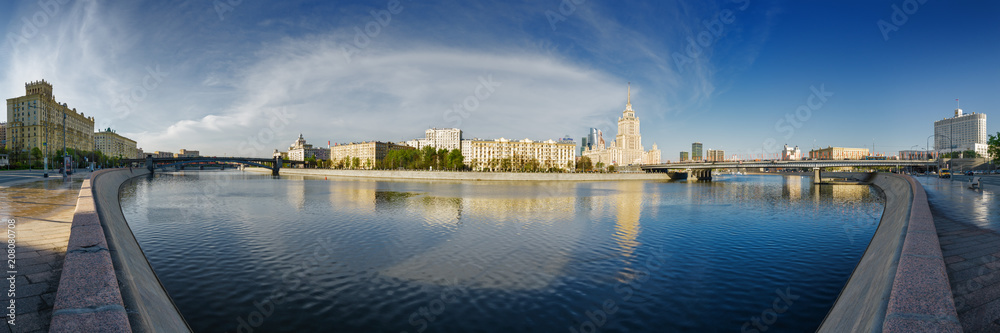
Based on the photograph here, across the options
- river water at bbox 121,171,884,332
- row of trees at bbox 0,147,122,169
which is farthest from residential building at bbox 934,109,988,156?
row of trees at bbox 0,147,122,169

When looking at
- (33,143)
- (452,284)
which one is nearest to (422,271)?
(452,284)

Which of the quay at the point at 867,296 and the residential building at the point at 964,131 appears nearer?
the quay at the point at 867,296

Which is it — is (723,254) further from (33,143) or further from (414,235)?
(33,143)

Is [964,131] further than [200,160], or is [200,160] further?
[964,131]

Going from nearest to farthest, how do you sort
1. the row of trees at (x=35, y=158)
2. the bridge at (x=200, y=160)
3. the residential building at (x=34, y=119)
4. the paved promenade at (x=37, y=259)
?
the paved promenade at (x=37, y=259), the row of trees at (x=35, y=158), the residential building at (x=34, y=119), the bridge at (x=200, y=160)

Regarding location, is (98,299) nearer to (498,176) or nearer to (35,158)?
(498,176)

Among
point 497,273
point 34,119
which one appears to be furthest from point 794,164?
point 34,119

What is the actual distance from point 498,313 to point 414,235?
36.1 ft

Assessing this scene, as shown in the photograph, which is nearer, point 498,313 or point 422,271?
point 498,313

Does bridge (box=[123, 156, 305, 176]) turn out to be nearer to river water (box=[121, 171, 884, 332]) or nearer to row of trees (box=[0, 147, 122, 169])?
row of trees (box=[0, 147, 122, 169])

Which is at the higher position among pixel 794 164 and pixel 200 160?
pixel 200 160

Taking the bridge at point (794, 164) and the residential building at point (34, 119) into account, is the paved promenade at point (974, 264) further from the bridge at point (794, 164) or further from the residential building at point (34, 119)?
the residential building at point (34, 119)

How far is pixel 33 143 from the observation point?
106 m

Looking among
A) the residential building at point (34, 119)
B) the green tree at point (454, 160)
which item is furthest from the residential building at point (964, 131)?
the residential building at point (34, 119)
